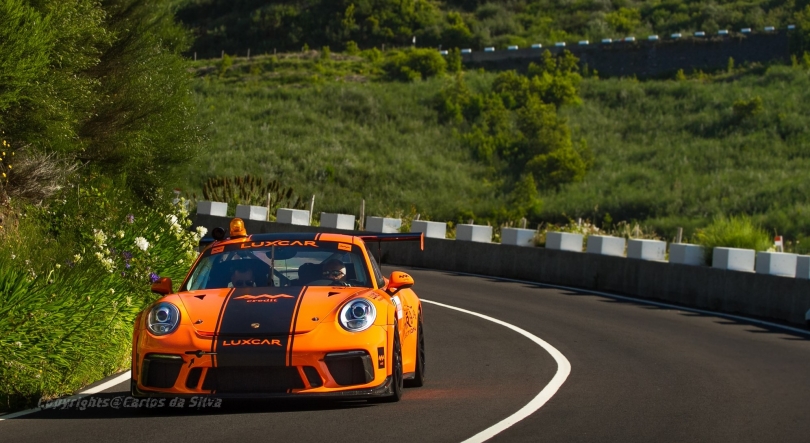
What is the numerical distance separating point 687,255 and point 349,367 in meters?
16.4

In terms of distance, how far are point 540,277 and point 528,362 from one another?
615 inches

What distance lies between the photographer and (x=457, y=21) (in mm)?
115062

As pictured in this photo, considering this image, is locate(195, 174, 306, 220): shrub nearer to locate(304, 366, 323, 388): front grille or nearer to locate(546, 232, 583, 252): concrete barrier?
locate(546, 232, 583, 252): concrete barrier

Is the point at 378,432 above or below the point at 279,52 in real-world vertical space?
below

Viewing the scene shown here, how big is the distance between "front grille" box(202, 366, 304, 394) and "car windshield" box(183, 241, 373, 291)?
4.89 ft

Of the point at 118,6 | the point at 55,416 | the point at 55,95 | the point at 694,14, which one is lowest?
the point at 55,416

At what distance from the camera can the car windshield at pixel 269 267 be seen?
34.5ft

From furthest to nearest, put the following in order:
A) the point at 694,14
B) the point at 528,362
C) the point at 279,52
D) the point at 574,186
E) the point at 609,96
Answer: the point at 279,52, the point at 694,14, the point at 609,96, the point at 574,186, the point at 528,362

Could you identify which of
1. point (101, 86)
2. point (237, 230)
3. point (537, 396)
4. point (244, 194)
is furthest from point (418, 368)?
point (244, 194)

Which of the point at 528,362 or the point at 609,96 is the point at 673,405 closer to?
the point at 528,362

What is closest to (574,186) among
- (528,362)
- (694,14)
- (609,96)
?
(609,96)

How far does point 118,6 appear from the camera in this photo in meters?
25.4

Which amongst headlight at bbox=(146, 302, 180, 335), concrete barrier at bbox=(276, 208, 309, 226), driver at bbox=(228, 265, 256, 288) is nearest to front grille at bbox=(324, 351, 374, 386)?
headlight at bbox=(146, 302, 180, 335)

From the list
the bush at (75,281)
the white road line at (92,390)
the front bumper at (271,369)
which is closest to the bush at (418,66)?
the bush at (75,281)
